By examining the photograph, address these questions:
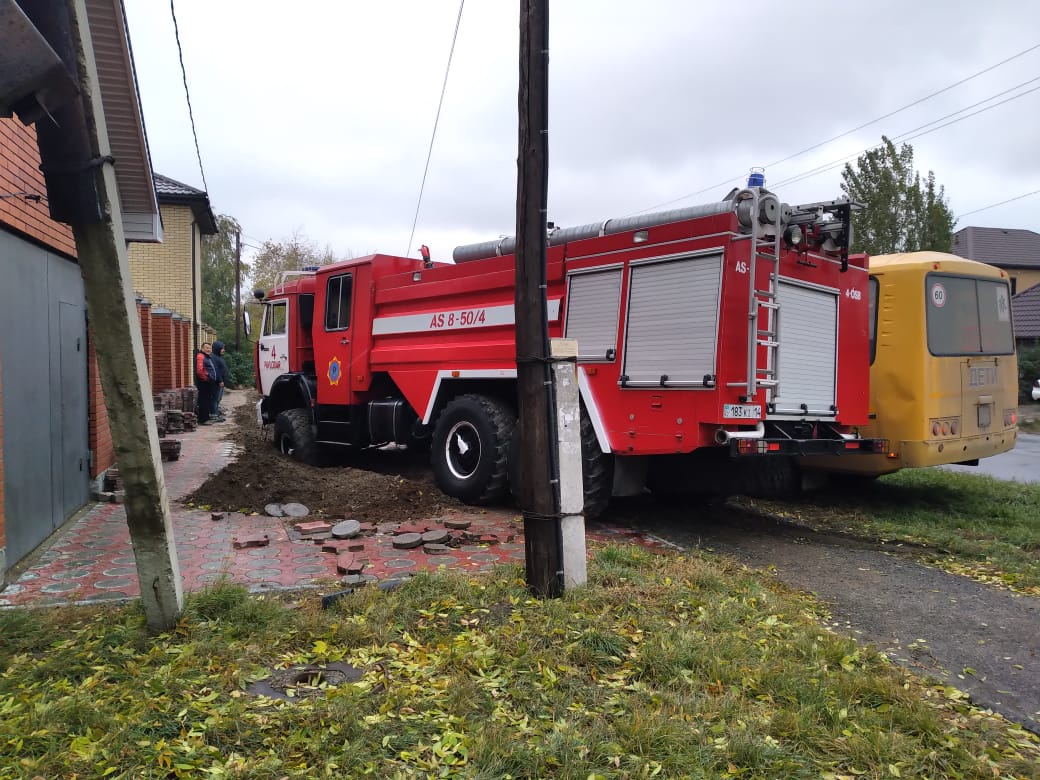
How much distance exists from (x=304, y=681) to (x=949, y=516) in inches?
282

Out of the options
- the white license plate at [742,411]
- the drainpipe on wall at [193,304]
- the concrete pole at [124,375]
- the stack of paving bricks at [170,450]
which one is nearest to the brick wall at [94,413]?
the stack of paving bricks at [170,450]

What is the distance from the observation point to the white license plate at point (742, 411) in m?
6.25

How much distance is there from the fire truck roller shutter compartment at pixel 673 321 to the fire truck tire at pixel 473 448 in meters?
1.78

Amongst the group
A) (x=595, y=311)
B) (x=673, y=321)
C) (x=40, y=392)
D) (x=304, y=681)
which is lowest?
(x=304, y=681)

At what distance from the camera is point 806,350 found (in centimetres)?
706

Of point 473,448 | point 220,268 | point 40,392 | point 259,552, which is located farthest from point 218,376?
point 220,268

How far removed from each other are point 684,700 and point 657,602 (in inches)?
47.9

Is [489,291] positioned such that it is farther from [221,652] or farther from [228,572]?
[221,652]

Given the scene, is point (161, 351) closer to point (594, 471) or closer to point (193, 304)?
point (193, 304)

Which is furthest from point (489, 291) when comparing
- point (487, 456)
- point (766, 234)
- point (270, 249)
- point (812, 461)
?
point (270, 249)

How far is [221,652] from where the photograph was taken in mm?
3924

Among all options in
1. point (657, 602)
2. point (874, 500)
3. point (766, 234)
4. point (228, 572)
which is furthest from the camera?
point (874, 500)

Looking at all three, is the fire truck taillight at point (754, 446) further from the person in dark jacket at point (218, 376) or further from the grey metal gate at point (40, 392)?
the person in dark jacket at point (218, 376)

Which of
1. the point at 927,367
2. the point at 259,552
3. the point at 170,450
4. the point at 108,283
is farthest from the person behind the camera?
the point at 170,450
